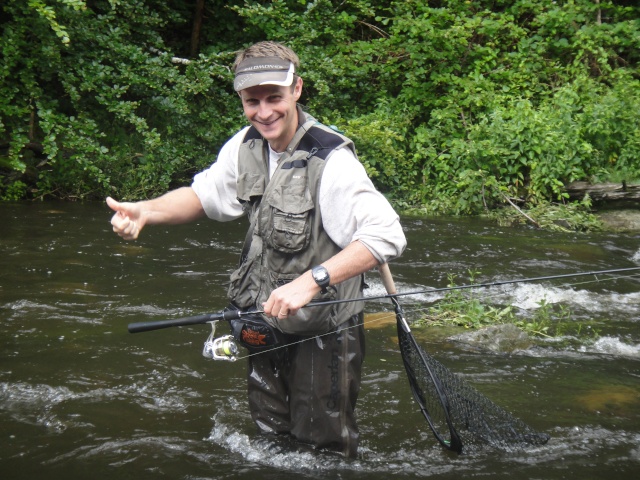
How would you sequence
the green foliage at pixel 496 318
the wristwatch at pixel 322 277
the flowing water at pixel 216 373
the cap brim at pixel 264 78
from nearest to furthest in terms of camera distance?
the wristwatch at pixel 322 277 < the cap brim at pixel 264 78 < the flowing water at pixel 216 373 < the green foliage at pixel 496 318

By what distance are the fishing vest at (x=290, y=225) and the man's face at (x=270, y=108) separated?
9cm

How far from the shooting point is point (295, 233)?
10.7 feet

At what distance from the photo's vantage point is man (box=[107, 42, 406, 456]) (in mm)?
3143

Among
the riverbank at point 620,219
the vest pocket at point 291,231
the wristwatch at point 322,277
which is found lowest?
the riverbank at point 620,219

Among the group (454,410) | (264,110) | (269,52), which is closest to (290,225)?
(264,110)

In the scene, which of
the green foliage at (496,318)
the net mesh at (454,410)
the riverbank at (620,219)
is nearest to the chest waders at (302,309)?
the net mesh at (454,410)

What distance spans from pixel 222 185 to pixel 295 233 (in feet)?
1.89

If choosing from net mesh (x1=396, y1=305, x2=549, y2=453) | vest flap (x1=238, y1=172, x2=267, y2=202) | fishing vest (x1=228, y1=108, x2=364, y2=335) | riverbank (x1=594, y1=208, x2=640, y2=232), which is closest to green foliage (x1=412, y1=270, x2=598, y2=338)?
net mesh (x1=396, y1=305, x2=549, y2=453)

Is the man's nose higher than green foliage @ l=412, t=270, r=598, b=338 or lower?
higher

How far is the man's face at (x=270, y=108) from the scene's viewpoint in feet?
10.8

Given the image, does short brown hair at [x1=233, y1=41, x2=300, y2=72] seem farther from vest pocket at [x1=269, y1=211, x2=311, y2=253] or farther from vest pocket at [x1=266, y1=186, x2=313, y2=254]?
vest pocket at [x1=269, y1=211, x2=311, y2=253]

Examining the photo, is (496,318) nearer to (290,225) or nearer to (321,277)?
(290,225)

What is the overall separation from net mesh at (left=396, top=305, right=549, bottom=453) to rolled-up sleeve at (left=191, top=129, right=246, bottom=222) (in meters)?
0.95

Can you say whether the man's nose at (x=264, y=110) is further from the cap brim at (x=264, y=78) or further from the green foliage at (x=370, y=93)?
the green foliage at (x=370, y=93)
